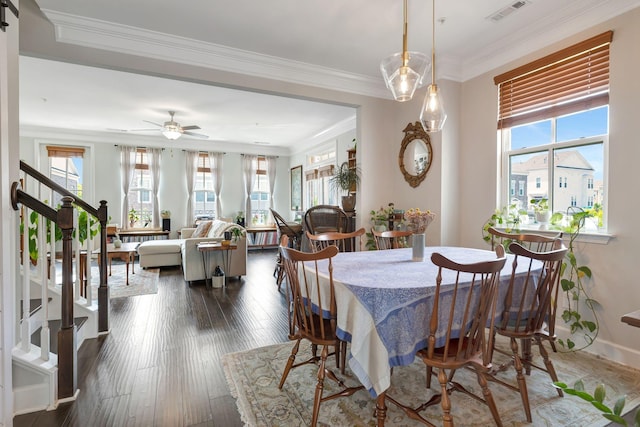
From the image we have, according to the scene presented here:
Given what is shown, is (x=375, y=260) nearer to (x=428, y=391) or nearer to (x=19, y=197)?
(x=428, y=391)

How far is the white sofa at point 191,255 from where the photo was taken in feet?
16.0

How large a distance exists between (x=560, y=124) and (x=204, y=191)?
25.2 ft

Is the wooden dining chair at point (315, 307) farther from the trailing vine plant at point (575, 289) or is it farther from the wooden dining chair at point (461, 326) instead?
the trailing vine plant at point (575, 289)

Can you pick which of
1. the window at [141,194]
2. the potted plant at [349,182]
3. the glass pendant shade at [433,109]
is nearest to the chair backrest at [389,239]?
the glass pendant shade at [433,109]

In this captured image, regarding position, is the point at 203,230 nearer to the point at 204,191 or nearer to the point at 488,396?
the point at 204,191

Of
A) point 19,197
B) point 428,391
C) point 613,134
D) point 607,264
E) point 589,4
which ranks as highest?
point 589,4

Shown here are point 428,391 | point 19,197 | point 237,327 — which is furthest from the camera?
point 237,327

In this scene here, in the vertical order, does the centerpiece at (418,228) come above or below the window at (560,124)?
below

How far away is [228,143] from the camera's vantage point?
28.2ft

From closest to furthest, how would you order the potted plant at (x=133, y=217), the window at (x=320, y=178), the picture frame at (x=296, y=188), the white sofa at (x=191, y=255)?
the white sofa at (x=191, y=255)
the window at (x=320, y=178)
the potted plant at (x=133, y=217)
the picture frame at (x=296, y=188)

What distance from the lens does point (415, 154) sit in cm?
412

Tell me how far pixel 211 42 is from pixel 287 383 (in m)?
3.27

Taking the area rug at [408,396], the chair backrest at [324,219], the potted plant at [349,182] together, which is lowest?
the area rug at [408,396]

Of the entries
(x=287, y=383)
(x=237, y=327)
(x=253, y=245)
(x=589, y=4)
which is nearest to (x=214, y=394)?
(x=287, y=383)
